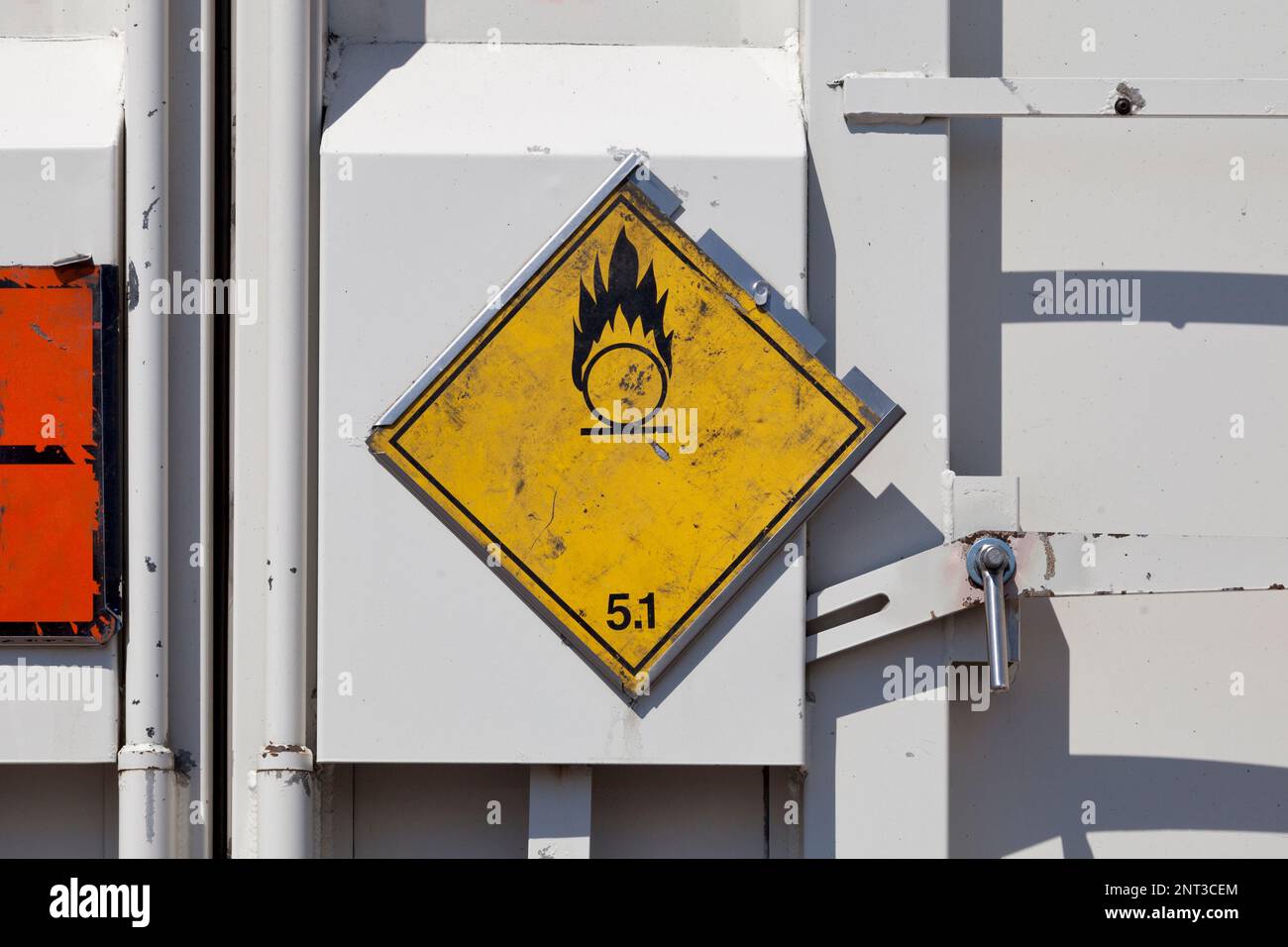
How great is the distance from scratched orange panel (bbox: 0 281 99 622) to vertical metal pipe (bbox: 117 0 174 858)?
0.17 ft

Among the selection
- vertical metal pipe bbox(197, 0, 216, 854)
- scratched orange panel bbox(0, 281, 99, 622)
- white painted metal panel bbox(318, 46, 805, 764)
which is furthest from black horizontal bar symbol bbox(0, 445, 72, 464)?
white painted metal panel bbox(318, 46, 805, 764)

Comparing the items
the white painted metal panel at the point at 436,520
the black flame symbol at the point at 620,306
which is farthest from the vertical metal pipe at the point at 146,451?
the black flame symbol at the point at 620,306

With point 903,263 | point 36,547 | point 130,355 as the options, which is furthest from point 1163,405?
point 36,547

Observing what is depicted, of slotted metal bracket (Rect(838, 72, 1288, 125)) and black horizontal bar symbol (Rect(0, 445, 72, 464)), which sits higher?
slotted metal bracket (Rect(838, 72, 1288, 125))

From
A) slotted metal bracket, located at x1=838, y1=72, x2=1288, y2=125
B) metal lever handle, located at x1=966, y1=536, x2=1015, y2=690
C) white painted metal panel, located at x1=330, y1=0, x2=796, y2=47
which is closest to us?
metal lever handle, located at x1=966, y1=536, x2=1015, y2=690

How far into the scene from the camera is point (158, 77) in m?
1.96

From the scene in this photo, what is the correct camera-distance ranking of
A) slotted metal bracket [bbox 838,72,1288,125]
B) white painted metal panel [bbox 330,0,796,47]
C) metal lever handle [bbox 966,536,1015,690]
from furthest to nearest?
white painted metal panel [bbox 330,0,796,47]
slotted metal bracket [bbox 838,72,1288,125]
metal lever handle [bbox 966,536,1015,690]

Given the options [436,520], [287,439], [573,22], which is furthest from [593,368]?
[573,22]

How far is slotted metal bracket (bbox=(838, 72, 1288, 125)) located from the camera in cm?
194

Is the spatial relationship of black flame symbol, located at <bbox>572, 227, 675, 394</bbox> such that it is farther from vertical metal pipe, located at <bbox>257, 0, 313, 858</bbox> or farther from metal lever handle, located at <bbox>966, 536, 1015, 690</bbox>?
metal lever handle, located at <bbox>966, 536, 1015, 690</bbox>

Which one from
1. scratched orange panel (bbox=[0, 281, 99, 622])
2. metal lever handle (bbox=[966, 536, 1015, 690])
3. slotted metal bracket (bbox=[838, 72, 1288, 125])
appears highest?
slotted metal bracket (bbox=[838, 72, 1288, 125])

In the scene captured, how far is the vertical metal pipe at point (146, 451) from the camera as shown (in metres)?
1.90

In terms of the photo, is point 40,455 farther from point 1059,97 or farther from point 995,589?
point 1059,97
